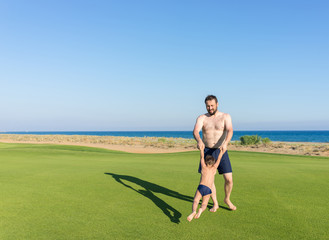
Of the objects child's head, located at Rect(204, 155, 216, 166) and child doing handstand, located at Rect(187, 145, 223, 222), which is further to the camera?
child's head, located at Rect(204, 155, 216, 166)

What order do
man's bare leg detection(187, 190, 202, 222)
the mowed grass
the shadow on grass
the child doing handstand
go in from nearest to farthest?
the mowed grass → man's bare leg detection(187, 190, 202, 222) → the child doing handstand → the shadow on grass

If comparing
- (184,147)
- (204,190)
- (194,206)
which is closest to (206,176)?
(204,190)

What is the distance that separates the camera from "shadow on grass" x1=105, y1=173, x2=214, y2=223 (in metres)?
5.09

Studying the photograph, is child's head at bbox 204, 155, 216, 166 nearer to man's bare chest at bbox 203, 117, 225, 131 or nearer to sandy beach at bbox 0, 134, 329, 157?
man's bare chest at bbox 203, 117, 225, 131

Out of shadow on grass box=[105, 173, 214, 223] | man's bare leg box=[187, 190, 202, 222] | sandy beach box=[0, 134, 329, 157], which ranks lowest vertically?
sandy beach box=[0, 134, 329, 157]

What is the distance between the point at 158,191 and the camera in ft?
22.7

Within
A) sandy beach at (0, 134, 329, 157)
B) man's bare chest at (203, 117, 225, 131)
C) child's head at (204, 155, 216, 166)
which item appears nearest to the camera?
child's head at (204, 155, 216, 166)

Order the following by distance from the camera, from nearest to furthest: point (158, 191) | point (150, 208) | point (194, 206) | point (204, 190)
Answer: point (194, 206) → point (204, 190) → point (150, 208) → point (158, 191)

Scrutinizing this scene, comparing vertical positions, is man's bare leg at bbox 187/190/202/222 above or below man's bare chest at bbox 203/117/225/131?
below


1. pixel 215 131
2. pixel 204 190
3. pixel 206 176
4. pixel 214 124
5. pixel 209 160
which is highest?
pixel 214 124

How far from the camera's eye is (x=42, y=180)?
8.10 meters

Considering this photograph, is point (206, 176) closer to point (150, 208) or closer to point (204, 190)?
point (204, 190)

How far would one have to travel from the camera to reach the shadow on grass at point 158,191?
5.09m

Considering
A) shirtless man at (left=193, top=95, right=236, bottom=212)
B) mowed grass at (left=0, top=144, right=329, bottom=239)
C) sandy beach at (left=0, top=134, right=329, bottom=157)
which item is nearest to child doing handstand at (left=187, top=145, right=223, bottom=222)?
shirtless man at (left=193, top=95, right=236, bottom=212)
